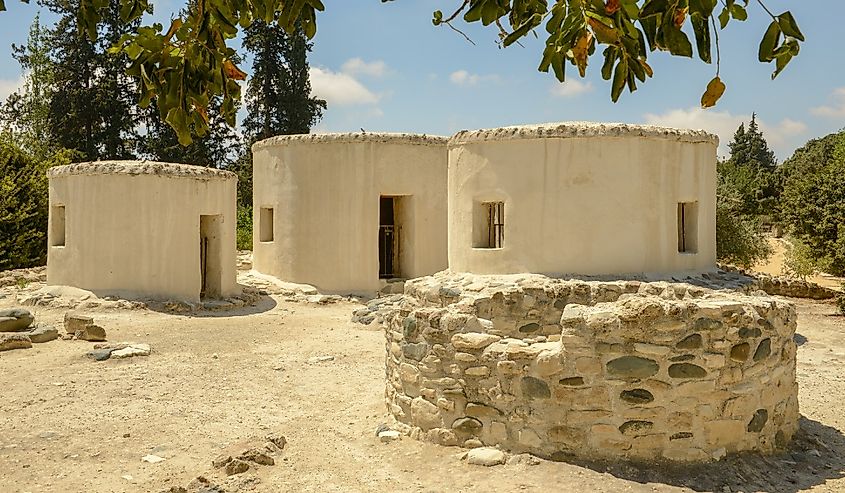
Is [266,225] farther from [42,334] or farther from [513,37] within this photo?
[513,37]

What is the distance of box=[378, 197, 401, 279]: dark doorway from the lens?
1661 cm

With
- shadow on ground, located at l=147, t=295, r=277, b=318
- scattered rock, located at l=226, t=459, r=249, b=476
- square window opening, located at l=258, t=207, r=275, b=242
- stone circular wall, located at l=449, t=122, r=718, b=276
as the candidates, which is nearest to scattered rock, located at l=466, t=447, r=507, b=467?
scattered rock, located at l=226, t=459, r=249, b=476

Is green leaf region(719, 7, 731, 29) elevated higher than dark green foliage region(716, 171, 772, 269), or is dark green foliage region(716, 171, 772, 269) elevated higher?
green leaf region(719, 7, 731, 29)

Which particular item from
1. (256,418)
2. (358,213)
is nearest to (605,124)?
(256,418)

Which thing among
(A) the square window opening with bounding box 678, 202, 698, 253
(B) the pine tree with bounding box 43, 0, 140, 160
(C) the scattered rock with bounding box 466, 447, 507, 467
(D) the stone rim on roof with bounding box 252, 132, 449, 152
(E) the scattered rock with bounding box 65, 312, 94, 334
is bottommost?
(C) the scattered rock with bounding box 466, 447, 507, 467

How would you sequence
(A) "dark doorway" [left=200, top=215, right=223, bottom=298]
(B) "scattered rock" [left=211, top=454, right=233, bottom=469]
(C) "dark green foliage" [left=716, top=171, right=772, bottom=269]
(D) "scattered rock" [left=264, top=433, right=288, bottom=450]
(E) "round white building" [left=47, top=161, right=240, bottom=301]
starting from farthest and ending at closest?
1. (C) "dark green foliage" [left=716, top=171, right=772, bottom=269]
2. (A) "dark doorway" [left=200, top=215, right=223, bottom=298]
3. (E) "round white building" [left=47, top=161, right=240, bottom=301]
4. (D) "scattered rock" [left=264, top=433, right=288, bottom=450]
5. (B) "scattered rock" [left=211, top=454, right=233, bottom=469]

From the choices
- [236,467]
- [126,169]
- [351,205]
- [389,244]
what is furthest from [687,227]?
[126,169]

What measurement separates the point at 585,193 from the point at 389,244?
Result: 8.26 meters

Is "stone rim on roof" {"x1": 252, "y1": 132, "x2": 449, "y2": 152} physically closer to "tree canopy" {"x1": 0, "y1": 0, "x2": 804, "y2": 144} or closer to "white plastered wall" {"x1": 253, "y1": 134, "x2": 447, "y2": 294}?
"white plastered wall" {"x1": 253, "y1": 134, "x2": 447, "y2": 294}

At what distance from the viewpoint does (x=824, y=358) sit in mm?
10031

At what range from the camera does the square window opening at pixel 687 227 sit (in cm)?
1048

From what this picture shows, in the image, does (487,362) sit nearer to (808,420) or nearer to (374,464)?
(374,464)

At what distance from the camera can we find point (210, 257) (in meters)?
14.9

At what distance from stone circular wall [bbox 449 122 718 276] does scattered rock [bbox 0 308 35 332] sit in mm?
6412
